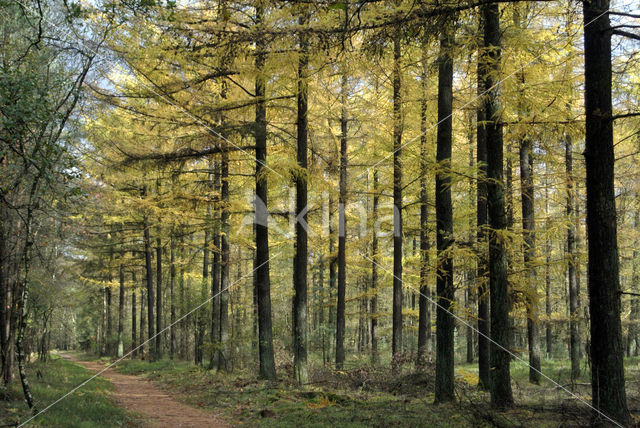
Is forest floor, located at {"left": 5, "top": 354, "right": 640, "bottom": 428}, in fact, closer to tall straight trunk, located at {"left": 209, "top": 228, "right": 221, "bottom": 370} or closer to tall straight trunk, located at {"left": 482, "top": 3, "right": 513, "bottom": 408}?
tall straight trunk, located at {"left": 482, "top": 3, "right": 513, "bottom": 408}

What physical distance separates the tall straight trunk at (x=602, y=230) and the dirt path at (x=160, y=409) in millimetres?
6044

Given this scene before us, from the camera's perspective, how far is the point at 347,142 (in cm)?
1596

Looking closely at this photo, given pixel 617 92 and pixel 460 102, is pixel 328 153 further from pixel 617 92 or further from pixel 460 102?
pixel 617 92

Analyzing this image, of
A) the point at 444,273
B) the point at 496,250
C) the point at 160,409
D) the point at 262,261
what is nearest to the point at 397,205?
the point at 262,261

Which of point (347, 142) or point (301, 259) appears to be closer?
point (301, 259)

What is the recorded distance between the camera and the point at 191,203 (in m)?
12.6

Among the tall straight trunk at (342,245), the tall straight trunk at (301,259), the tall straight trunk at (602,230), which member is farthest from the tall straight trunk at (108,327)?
the tall straight trunk at (602,230)

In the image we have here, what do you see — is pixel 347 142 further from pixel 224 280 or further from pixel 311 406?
pixel 311 406

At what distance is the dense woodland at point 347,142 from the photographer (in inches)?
207

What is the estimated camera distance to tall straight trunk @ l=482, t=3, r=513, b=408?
673 cm

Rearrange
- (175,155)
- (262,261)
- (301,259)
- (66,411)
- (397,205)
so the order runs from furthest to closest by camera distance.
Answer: (397,205) < (301,259) < (262,261) < (175,155) < (66,411)

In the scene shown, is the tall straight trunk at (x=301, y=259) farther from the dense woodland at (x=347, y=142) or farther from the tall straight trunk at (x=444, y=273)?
the tall straight trunk at (x=444, y=273)

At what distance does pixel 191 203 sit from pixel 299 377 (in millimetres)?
5916

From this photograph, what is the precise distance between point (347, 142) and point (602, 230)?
1158cm
